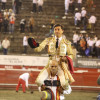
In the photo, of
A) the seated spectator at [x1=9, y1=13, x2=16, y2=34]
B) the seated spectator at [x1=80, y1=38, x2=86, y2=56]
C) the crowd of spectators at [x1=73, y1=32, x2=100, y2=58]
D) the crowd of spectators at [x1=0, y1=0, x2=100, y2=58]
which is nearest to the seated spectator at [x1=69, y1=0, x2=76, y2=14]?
the crowd of spectators at [x1=0, y1=0, x2=100, y2=58]

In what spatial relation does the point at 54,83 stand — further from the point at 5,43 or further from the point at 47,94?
the point at 5,43

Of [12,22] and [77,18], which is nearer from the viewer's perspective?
[12,22]

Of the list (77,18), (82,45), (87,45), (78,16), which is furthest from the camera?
(77,18)

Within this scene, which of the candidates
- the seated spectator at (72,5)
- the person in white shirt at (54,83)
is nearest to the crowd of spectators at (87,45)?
the seated spectator at (72,5)

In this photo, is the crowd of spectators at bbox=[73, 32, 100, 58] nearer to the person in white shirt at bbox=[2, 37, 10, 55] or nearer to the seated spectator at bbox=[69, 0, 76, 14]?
the seated spectator at bbox=[69, 0, 76, 14]

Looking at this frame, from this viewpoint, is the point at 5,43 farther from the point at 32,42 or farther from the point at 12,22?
the point at 32,42

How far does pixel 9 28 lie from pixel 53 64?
16.8 metres

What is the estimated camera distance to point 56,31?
31.6 ft

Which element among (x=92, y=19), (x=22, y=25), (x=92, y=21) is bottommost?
(x=22, y=25)

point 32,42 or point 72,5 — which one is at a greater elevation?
point 72,5

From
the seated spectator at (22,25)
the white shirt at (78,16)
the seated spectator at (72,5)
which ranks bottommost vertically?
the seated spectator at (22,25)

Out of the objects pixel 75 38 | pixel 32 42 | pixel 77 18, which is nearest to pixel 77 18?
pixel 77 18

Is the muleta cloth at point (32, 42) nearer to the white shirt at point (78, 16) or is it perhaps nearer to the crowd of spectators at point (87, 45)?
the crowd of spectators at point (87, 45)

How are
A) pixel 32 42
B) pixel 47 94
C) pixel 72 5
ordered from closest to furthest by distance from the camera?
pixel 47 94, pixel 32 42, pixel 72 5
